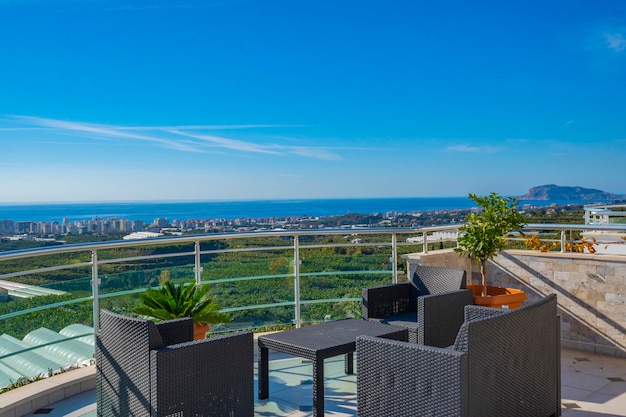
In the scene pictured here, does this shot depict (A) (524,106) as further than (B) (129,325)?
Yes

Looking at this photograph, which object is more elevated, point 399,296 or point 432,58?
point 432,58

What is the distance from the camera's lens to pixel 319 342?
4094mm

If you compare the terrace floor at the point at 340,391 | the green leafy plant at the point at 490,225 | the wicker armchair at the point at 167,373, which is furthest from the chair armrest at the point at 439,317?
the wicker armchair at the point at 167,373

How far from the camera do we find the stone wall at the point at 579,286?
18.9 ft

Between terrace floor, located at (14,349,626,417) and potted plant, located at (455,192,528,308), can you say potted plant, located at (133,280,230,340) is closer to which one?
terrace floor, located at (14,349,626,417)

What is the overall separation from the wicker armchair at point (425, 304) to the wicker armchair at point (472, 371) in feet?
3.36

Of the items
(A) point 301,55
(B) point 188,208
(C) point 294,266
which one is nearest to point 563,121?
(A) point 301,55

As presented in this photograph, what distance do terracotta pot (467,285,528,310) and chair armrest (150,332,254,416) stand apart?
3029 mm

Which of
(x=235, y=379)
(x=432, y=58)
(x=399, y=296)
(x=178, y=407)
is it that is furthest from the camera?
(x=432, y=58)

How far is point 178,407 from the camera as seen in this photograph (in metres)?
3.29

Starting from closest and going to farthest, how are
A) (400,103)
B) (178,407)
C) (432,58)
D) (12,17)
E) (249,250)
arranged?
1. (178,407)
2. (249,250)
3. (432,58)
4. (12,17)
5. (400,103)

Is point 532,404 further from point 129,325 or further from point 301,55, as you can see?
point 301,55

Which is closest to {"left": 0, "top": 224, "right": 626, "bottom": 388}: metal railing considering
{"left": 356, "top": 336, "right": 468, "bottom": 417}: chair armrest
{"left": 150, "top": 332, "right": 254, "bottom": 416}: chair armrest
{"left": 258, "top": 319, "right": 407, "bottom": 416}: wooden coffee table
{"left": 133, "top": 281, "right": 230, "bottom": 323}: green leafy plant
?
{"left": 133, "top": 281, "right": 230, "bottom": 323}: green leafy plant

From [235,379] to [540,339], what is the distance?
188cm
